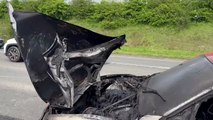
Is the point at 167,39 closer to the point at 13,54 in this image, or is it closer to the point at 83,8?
the point at 83,8

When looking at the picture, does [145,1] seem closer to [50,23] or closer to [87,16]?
[87,16]

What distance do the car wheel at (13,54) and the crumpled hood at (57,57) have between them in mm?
10185

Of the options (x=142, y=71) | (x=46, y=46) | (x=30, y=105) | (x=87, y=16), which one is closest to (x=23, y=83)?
(x=30, y=105)

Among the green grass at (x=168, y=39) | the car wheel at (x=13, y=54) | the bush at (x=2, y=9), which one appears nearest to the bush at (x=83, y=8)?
the green grass at (x=168, y=39)

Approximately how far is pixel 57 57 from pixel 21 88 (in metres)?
5.23

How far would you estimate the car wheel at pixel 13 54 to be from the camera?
1554 centimetres

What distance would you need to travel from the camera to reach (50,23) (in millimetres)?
5531

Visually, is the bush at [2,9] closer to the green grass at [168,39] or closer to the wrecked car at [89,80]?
the green grass at [168,39]

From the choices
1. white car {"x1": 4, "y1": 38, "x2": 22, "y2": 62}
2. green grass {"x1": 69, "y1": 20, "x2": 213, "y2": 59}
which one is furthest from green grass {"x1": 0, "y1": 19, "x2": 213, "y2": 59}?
white car {"x1": 4, "y1": 38, "x2": 22, "y2": 62}

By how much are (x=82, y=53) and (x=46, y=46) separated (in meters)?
0.53

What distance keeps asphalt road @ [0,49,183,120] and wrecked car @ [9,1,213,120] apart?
7.91ft

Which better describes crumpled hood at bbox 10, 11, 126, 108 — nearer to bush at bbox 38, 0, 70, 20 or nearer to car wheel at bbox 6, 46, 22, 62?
car wheel at bbox 6, 46, 22, 62

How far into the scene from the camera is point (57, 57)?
17.4ft

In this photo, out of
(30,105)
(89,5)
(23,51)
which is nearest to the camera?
(23,51)
